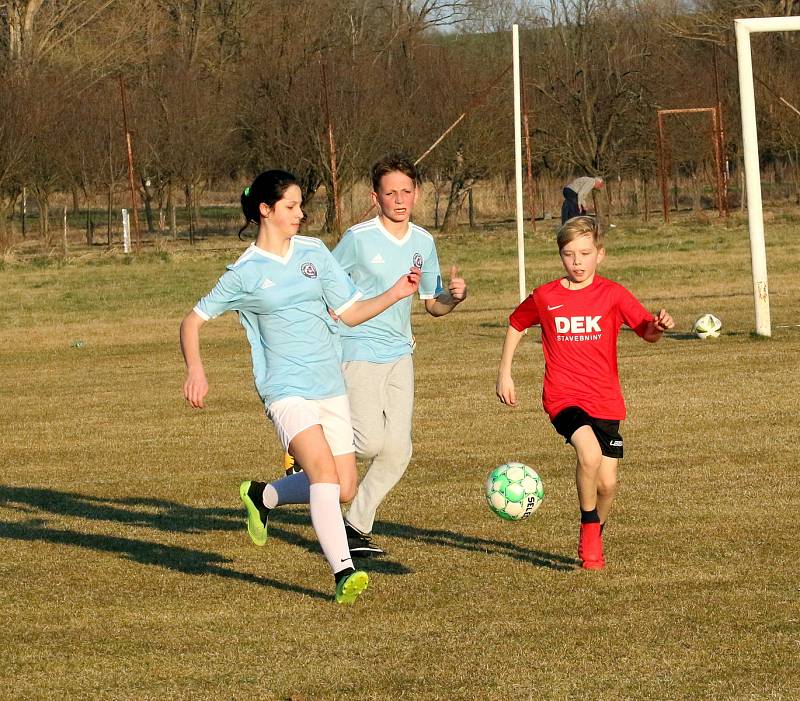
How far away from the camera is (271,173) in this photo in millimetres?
6320

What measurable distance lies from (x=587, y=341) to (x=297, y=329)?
4.47 feet

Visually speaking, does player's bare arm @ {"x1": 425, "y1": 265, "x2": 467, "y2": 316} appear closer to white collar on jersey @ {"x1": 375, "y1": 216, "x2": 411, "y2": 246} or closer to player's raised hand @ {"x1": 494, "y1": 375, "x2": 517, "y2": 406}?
white collar on jersey @ {"x1": 375, "y1": 216, "x2": 411, "y2": 246}

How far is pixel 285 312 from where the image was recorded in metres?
6.34

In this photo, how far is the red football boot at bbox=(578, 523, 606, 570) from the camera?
6.70 metres

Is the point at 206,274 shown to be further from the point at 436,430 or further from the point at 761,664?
the point at 761,664

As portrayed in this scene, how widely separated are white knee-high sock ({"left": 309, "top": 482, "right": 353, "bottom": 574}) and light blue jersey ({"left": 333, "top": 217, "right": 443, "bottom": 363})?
123cm

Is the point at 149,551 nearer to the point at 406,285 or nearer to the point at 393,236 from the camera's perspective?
the point at 393,236

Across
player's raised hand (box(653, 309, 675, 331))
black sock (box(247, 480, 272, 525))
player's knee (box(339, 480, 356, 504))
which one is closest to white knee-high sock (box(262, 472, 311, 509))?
black sock (box(247, 480, 272, 525))

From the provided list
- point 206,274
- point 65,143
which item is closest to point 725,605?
point 206,274

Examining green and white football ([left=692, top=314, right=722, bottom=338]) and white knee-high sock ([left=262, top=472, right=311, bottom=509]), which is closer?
white knee-high sock ([left=262, top=472, right=311, bottom=509])

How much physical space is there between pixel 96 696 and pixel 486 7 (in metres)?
54.5

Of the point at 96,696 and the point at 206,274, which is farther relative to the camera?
the point at 206,274

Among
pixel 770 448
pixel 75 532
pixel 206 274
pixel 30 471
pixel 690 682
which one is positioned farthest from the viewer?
pixel 206 274

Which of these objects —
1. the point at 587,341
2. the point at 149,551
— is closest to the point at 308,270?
the point at 587,341
